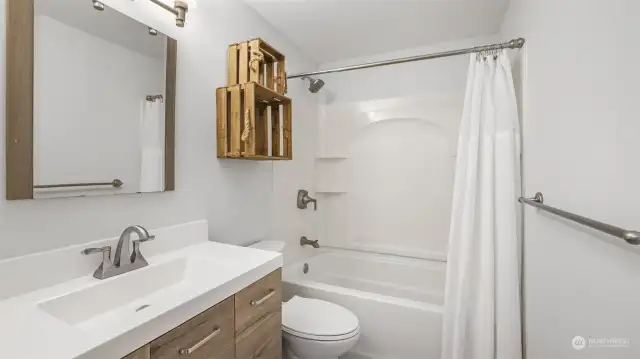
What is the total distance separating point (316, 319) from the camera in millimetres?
1559

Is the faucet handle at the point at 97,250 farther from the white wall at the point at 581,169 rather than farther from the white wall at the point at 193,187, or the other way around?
the white wall at the point at 581,169

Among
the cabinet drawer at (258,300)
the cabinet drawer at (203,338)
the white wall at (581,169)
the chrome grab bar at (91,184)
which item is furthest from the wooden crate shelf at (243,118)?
the white wall at (581,169)

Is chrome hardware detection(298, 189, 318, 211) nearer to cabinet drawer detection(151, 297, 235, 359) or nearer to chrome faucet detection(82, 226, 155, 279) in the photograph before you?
chrome faucet detection(82, 226, 155, 279)

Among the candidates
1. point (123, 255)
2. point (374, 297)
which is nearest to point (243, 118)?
point (123, 255)

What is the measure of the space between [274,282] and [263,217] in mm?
866

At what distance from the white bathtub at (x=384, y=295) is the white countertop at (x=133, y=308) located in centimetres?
77

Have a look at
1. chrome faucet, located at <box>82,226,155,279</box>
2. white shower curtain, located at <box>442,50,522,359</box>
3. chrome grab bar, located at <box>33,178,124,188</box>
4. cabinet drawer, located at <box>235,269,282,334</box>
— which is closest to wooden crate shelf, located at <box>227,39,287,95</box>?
chrome grab bar, located at <box>33,178,124,188</box>

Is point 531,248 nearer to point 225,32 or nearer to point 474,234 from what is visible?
point 474,234

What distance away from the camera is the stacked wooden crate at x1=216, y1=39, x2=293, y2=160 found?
151 cm

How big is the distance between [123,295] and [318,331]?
92 centimetres

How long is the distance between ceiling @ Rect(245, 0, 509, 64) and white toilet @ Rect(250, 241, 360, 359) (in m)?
1.97

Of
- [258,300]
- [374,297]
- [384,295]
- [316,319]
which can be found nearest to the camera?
[258,300]

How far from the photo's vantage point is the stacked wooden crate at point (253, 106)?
1506mm

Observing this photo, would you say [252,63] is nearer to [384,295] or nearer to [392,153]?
[392,153]
